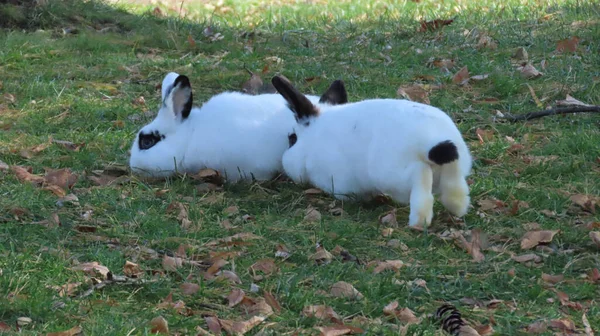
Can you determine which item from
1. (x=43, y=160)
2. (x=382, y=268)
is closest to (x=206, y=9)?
(x=43, y=160)

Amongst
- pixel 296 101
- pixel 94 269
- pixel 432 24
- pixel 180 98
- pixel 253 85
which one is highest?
pixel 296 101

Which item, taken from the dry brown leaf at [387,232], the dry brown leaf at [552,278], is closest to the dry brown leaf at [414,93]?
the dry brown leaf at [387,232]

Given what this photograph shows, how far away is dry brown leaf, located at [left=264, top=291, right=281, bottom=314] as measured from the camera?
3920mm

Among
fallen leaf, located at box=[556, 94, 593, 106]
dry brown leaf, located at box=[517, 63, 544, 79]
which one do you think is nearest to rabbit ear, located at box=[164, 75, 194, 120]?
fallen leaf, located at box=[556, 94, 593, 106]

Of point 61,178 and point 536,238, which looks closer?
point 536,238

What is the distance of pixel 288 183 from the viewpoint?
5.73m

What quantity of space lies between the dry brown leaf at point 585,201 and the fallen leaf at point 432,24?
4363 millimetres

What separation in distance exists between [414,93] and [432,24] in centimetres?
226

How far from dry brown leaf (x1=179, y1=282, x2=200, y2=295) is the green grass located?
0.05 meters

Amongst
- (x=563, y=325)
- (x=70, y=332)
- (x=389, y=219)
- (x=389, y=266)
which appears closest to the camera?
(x=70, y=332)

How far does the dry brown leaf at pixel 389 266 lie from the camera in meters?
4.35

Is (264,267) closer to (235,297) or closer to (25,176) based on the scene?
(235,297)

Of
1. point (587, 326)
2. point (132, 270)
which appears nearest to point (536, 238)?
point (587, 326)

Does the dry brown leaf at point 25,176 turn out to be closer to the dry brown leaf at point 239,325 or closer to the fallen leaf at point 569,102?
the dry brown leaf at point 239,325
